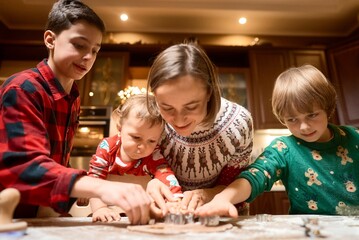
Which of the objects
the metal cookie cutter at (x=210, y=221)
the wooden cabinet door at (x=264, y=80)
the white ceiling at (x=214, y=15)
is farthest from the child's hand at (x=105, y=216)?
the white ceiling at (x=214, y=15)

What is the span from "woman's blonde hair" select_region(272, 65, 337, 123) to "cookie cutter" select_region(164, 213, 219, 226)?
0.53 meters

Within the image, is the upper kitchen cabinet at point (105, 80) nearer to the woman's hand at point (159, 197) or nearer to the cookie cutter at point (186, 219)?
the woman's hand at point (159, 197)

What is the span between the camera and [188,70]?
69cm

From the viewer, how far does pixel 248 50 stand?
2.75 m

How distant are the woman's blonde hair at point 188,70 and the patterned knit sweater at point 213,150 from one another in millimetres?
62

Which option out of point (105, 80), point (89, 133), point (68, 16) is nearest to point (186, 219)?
point (68, 16)

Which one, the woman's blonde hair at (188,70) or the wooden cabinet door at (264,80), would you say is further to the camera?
the wooden cabinet door at (264,80)

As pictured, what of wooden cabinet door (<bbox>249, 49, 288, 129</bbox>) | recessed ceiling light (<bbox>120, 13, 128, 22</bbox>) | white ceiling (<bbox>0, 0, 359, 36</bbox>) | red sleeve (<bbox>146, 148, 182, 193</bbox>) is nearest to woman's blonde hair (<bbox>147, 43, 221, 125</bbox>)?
red sleeve (<bbox>146, 148, 182, 193</bbox>)

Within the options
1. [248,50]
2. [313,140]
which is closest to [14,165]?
[313,140]

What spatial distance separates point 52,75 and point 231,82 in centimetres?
211

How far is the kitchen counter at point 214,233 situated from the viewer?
47cm

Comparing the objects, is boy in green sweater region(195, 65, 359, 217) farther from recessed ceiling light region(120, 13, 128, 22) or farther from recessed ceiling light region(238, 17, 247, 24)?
recessed ceiling light region(120, 13, 128, 22)

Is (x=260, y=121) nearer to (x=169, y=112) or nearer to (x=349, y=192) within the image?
(x=349, y=192)

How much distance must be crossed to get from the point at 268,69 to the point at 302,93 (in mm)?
1892
